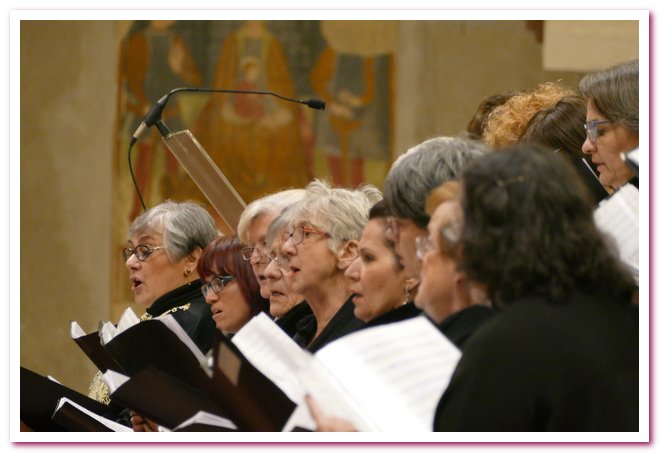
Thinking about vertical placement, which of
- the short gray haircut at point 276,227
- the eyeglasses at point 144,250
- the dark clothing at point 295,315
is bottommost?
the dark clothing at point 295,315

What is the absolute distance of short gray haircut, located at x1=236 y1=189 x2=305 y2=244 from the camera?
16.4 ft

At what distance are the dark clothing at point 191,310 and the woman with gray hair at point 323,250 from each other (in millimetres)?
961

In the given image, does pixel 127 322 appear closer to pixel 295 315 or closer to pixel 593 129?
pixel 295 315

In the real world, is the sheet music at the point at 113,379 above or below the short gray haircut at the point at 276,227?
below

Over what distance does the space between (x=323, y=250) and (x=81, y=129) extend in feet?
22.0

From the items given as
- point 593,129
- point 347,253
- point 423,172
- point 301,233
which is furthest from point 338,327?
point 593,129

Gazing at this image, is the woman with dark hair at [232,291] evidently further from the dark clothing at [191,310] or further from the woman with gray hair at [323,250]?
the woman with gray hair at [323,250]

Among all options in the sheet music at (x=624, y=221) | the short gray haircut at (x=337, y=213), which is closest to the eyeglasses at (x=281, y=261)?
the short gray haircut at (x=337, y=213)

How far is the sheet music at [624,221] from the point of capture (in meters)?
2.69

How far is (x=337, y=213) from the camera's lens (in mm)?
4324

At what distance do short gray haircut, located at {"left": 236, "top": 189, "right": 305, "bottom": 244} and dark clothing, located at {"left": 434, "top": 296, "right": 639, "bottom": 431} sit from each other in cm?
268

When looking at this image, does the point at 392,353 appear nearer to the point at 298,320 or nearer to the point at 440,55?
the point at 298,320

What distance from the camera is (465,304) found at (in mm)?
2771
